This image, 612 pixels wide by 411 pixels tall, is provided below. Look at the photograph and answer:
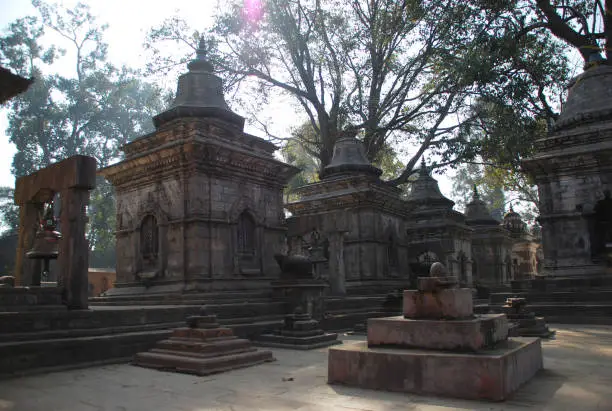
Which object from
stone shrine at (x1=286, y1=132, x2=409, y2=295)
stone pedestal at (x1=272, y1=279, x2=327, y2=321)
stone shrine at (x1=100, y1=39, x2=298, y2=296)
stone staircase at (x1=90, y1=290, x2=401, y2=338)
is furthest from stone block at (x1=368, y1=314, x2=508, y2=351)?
stone shrine at (x1=286, y1=132, x2=409, y2=295)

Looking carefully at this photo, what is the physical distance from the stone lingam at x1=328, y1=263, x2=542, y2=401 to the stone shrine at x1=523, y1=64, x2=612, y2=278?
30.4ft

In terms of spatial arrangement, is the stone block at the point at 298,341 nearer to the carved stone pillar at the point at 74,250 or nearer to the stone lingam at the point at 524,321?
the carved stone pillar at the point at 74,250

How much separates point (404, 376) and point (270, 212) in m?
8.64

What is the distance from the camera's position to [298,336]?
27.3ft

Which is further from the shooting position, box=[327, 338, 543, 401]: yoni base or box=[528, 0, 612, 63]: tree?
box=[528, 0, 612, 63]: tree

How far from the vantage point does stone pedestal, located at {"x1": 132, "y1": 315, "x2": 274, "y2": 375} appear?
5.95 meters

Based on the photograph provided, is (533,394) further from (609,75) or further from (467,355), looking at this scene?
(609,75)

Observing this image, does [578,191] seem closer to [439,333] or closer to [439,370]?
[439,333]

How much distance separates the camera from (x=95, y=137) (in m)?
35.0

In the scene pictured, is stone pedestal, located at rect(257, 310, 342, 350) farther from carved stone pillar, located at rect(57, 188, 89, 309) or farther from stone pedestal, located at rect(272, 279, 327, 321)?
carved stone pillar, located at rect(57, 188, 89, 309)

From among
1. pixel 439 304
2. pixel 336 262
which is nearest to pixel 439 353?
pixel 439 304

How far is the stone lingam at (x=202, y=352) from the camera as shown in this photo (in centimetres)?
595

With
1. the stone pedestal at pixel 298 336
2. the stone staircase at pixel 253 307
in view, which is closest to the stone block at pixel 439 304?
the stone pedestal at pixel 298 336

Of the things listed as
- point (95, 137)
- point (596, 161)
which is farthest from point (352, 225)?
point (95, 137)
